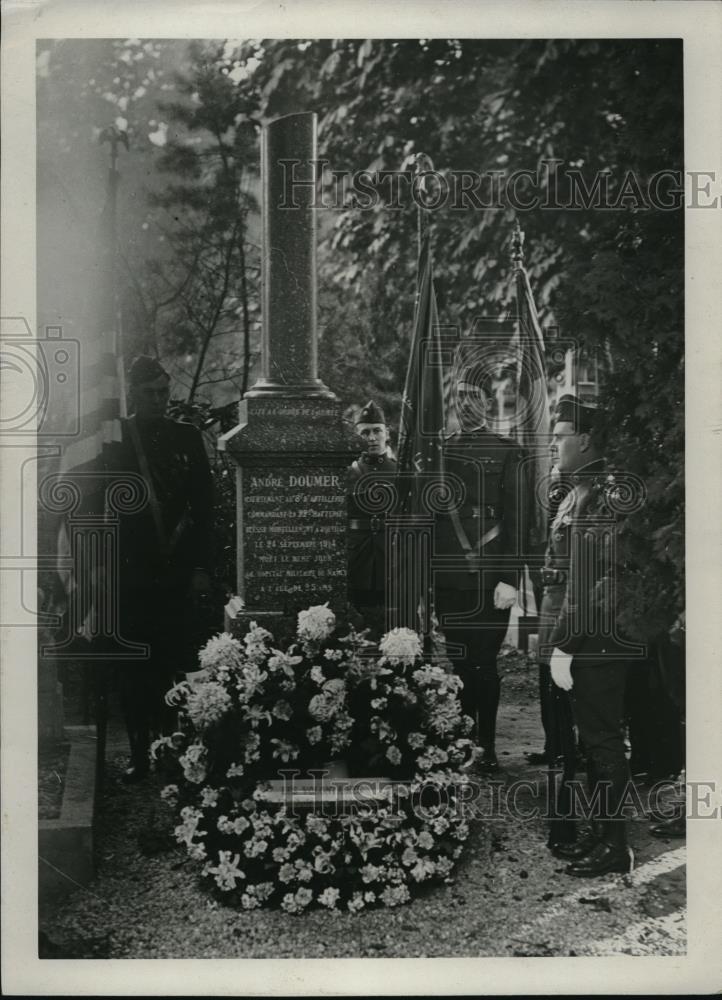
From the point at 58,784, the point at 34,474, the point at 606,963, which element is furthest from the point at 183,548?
the point at 606,963

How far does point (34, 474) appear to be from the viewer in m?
5.03

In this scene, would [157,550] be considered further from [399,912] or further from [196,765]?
[399,912]

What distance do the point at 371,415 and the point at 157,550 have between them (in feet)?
4.14

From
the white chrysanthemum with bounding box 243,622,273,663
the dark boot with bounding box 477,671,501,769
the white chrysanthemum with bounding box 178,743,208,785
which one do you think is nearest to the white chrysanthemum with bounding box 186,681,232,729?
the white chrysanthemum with bounding box 178,743,208,785

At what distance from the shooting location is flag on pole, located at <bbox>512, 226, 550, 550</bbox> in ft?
17.1

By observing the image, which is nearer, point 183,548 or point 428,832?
point 428,832

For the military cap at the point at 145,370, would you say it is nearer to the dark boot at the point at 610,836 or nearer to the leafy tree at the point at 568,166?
the leafy tree at the point at 568,166

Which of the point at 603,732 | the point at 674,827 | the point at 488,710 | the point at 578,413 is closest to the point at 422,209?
the point at 578,413

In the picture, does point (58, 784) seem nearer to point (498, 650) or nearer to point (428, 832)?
point (428, 832)

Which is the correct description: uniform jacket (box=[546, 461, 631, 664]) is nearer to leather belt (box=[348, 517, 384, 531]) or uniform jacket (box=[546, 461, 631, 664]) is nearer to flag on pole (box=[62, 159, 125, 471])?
leather belt (box=[348, 517, 384, 531])

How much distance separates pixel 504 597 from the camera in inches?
208

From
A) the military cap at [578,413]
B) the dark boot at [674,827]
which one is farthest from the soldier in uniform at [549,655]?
the dark boot at [674,827]

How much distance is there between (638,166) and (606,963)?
3784 millimetres

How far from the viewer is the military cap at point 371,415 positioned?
209 inches
